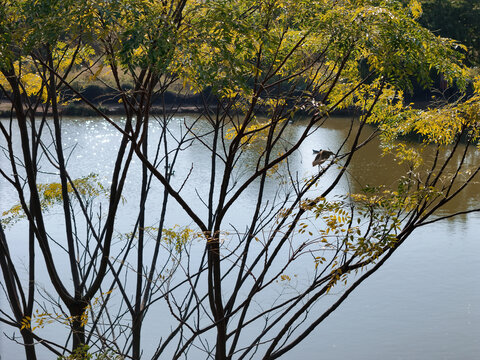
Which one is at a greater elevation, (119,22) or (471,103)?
(119,22)

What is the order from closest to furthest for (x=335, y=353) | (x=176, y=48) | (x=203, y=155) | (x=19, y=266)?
(x=176, y=48)
(x=335, y=353)
(x=19, y=266)
(x=203, y=155)

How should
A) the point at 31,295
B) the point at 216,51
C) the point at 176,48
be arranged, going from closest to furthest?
the point at 176,48 < the point at 216,51 < the point at 31,295

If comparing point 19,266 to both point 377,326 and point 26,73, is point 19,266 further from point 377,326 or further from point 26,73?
point 377,326

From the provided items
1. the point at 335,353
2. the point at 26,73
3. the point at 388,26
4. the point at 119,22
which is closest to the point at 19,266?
the point at 26,73

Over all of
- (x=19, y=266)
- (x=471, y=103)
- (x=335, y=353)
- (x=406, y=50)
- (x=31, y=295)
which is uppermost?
(x=406, y=50)

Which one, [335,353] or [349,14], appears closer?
[349,14]

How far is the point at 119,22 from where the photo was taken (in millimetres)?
3516

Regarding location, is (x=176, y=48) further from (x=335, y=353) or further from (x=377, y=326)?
(x=377, y=326)

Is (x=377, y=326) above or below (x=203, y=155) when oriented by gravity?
below

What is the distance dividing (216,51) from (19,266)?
252 inches

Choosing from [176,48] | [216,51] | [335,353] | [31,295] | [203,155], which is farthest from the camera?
[203,155]

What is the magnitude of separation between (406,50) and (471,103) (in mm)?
1145

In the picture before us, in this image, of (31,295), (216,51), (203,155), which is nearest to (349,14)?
(216,51)

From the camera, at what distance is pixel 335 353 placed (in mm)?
7445
